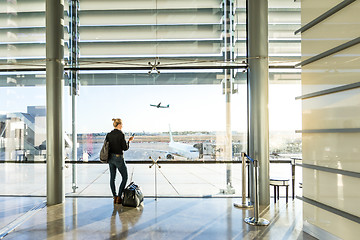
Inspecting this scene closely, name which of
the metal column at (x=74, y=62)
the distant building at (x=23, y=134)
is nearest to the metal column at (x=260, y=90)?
the metal column at (x=74, y=62)

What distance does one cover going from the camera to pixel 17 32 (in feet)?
14.7

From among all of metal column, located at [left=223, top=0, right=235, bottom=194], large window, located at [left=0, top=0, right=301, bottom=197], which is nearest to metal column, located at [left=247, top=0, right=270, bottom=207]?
large window, located at [left=0, top=0, right=301, bottom=197]

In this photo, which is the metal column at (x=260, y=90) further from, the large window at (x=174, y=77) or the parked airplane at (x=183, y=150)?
the parked airplane at (x=183, y=150)

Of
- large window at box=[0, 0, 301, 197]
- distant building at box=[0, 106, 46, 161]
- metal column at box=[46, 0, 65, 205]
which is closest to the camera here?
distant building at box=[0, 106, 46, 161]

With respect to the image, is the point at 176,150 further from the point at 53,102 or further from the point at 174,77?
the point at 53,102

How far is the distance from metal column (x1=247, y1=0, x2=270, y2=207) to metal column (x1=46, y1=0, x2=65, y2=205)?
4.24 metres

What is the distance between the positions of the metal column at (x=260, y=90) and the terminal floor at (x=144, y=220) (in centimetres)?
80

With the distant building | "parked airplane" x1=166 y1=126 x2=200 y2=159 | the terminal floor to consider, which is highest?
the distant building

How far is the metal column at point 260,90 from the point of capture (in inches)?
231

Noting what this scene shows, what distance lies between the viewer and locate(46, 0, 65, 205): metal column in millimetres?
5793

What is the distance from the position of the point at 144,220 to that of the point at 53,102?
3200 millimetres

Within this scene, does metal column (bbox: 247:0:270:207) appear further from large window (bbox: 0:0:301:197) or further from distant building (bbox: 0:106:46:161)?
distant building (bbox: 0:106:46:161)

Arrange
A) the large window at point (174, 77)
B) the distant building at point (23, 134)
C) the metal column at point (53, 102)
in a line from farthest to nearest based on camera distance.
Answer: the large window at point (174, 77)
the metal column at point (53, 102)
the distant building at point (23, 134)

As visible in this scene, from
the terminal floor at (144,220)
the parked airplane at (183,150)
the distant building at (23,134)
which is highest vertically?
the distant building at (23,134)
